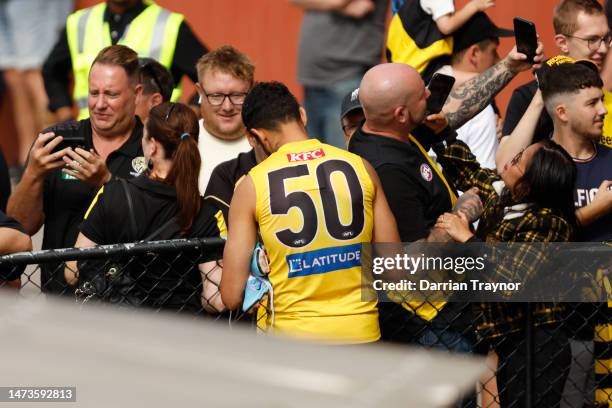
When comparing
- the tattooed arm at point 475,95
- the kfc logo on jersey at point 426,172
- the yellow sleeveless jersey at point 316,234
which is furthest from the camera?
the tattooed arm at point 475,95

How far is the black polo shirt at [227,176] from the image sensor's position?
5.23 metres

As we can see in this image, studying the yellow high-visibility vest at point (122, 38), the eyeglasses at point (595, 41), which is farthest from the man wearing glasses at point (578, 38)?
the yellow high-visibility vest at point (122, 38)

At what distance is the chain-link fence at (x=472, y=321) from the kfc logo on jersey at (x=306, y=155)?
0.56 m

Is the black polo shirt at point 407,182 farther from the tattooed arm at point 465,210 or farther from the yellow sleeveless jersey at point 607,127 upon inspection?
the yellow sleeveless jersey at point 607,127

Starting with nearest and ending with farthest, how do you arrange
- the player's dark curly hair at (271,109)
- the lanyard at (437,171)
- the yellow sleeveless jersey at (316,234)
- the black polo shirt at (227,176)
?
the yellow sleeveless jersey at (316,234), the player's dark curly hair at (271,109), the lanyard at (437,171), the black polo shirt at (227,176)

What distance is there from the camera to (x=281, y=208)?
4.33m

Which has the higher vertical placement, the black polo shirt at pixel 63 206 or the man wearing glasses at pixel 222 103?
the man wearing glasses at pixel 222 103

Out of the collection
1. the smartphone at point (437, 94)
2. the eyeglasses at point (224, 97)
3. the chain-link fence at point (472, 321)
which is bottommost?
the chain-link fence at point (472, 321)

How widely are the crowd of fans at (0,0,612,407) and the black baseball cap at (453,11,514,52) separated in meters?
0.57

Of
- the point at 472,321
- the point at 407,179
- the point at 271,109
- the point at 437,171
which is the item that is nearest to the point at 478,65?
the point at 437,171

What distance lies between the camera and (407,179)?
474 cm

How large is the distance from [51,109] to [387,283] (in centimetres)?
364

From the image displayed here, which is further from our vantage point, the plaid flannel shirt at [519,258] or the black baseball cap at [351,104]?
the black baseball cap at [351,104]

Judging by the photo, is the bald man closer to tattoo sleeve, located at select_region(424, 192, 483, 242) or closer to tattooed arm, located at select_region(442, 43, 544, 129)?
tattoo sleeve, located at select_region(424, 192, 483, 242)
